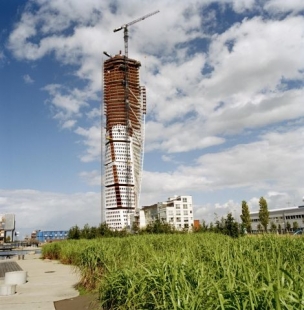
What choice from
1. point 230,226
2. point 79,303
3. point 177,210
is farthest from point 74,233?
point 177,210

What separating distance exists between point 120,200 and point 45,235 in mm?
34347

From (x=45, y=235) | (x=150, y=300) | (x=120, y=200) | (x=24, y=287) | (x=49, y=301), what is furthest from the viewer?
(x=120, y=200)

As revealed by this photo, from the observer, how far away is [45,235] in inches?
4887

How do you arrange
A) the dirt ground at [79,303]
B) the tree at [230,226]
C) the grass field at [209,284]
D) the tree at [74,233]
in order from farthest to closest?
the tree at [74,233] < the tree at [230,226] < the dirt ground at [79,303] < the grass field at [209,284]

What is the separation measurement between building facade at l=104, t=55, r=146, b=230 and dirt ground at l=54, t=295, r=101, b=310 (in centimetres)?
13099

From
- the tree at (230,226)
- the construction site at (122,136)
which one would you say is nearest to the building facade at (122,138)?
the construction site at (122,136)

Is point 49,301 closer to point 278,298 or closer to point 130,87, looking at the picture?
point 278,298

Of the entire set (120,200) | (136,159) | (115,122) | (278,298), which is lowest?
(278,298)

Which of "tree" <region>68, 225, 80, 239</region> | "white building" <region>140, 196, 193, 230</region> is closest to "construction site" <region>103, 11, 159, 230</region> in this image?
"white building" <region>140, 196, 193, 230</region>

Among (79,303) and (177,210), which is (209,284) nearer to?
(79,303)

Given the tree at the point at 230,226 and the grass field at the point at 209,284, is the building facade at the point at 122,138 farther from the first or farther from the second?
the grass field at the point at 209,284

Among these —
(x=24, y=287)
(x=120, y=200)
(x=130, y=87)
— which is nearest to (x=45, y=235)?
(x=120, y=200)

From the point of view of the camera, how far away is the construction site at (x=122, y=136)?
14600 cm

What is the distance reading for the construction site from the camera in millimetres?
146000
